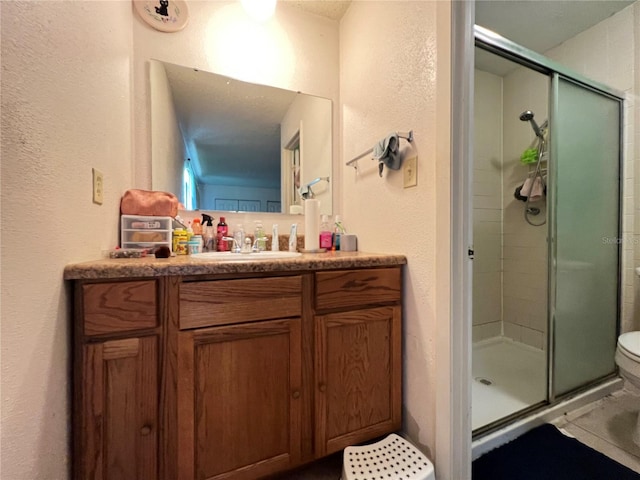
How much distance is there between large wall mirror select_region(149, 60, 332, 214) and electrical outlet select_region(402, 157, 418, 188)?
606mm

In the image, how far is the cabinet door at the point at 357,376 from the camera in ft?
3.06

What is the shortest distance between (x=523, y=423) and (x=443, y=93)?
149 centimetres

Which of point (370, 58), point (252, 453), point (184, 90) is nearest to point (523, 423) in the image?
point (252, 453)

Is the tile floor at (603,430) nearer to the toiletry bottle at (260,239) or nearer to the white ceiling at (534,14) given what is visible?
the toiletry bottle at (260,239)

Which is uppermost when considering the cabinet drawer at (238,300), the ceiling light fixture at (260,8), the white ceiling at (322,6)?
the white ceiling at (322,6)

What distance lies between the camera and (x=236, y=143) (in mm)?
1464

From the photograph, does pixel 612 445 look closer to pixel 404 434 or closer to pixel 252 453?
pixel 404 434

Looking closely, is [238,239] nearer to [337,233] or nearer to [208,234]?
[208,234]

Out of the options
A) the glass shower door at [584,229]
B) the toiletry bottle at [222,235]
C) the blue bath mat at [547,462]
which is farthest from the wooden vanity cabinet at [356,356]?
the glass shower door at [584,229]

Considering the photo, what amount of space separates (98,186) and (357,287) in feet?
3.20

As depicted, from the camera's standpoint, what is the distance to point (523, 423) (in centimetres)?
119

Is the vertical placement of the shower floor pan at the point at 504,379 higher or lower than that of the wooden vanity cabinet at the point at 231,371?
lower

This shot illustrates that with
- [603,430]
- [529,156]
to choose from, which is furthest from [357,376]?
[529,156]

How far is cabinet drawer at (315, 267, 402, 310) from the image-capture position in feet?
3.07
